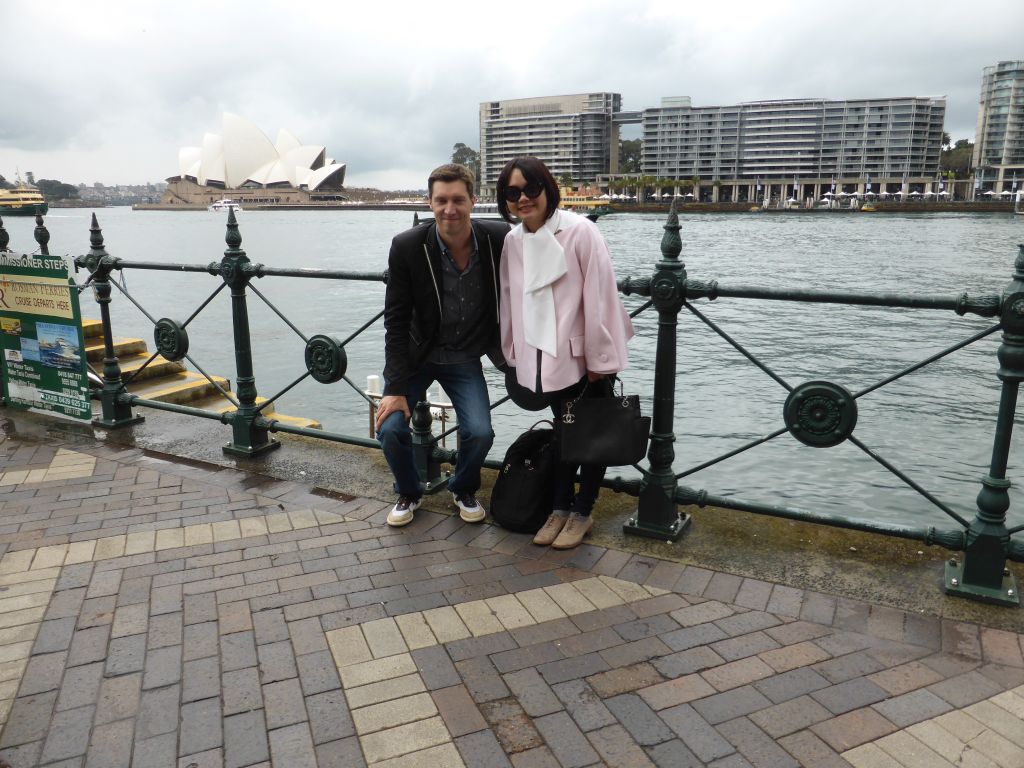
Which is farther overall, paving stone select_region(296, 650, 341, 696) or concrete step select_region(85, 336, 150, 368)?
concrete step select_region(85, 336, 150, 368)

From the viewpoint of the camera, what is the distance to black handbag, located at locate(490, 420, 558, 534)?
12.6 ft

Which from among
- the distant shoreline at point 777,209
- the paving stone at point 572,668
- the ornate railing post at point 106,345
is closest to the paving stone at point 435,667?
the paving stone at point 572,668

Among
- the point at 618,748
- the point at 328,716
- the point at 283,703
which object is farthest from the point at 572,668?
the point at 283,703

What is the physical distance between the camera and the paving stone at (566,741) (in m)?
2.32

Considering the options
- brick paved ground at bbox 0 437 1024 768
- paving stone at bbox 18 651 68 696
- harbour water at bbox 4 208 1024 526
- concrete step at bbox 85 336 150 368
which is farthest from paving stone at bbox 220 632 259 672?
concrete step at bbox 85 336 150 368

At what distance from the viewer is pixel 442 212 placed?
3.59m

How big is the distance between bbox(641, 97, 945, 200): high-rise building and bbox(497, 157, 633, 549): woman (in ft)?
458

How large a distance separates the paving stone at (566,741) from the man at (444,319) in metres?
1.57

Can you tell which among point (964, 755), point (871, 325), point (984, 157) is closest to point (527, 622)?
point (964, 755)

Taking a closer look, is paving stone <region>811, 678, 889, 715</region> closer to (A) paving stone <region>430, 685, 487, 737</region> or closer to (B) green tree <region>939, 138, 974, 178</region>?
(A) paving stone <region>430, 685, 487, 737</region>

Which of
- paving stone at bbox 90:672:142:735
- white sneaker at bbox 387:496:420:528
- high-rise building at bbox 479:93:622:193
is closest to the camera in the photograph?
paving stone at bbox 90:672:142:735

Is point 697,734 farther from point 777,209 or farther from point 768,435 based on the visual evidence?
point 777,209

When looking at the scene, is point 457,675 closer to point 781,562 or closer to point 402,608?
point 402,608

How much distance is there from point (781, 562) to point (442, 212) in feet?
6.96
